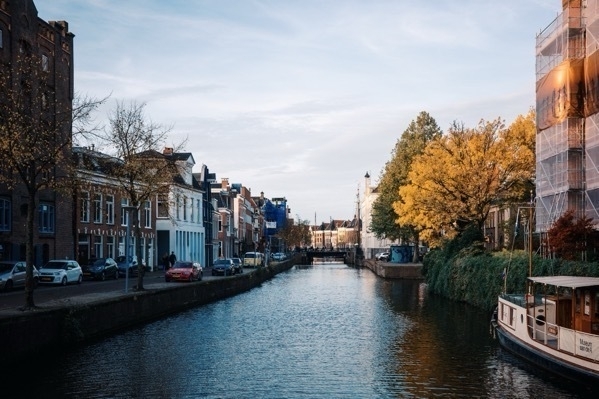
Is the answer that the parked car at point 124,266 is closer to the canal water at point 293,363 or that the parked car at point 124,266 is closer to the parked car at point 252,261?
the canal water at point 293,363

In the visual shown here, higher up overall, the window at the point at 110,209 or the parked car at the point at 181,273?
the window at the point at 110,209

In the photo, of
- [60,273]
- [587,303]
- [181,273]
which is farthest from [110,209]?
[587,303]

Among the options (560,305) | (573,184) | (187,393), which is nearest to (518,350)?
(560,305)

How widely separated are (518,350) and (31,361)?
16306mm

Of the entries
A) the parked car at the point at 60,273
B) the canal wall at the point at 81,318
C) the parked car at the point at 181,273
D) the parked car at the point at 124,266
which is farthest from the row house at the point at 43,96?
the canal wall at the point at 81,318

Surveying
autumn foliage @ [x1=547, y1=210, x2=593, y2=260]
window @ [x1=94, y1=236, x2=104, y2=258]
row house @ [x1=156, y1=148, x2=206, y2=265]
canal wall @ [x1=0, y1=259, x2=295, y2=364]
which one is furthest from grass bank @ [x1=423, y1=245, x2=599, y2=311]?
row house @ [x1=156, y1=148, x2=206, y2=265]

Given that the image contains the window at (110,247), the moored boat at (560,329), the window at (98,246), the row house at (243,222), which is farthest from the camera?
the row house at (243,222)

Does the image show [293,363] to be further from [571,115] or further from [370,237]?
[370,237]

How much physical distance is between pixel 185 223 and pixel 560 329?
64.8 meters

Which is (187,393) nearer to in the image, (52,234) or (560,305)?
(560,305)

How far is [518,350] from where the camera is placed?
2519cm

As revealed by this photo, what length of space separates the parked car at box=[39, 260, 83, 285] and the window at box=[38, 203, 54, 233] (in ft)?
21.5

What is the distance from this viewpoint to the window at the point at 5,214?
1812 inches

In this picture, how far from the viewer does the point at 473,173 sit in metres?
56.1
